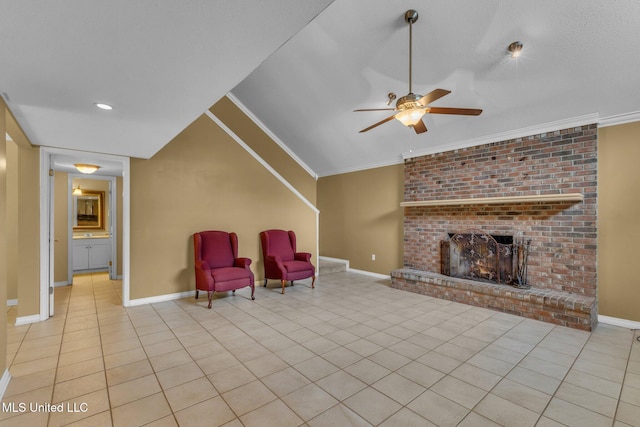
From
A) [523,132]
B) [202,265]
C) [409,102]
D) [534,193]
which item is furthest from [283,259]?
[523,132]

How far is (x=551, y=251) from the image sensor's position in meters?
3.93

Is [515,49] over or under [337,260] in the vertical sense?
over

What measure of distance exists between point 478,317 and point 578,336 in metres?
0.97

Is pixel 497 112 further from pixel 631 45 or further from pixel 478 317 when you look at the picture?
pixel 478 317

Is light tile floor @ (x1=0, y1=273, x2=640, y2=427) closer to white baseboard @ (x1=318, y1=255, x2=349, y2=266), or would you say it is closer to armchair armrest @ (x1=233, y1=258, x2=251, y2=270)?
armchair armrest @ (x1=233, y1=258, x2=251, y2=270)

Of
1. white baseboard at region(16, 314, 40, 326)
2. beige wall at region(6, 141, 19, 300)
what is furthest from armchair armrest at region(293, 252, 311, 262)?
beige wall at region(6, 141, 19, 300)

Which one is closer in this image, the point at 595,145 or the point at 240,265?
the point at 595,145

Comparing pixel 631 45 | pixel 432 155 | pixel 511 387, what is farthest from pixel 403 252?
pixel 631 45

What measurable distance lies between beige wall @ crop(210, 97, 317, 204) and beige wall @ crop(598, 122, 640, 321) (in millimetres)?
5095

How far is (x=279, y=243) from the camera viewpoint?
542 cm

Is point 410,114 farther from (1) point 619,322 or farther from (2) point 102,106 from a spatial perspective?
(1) point 619,322

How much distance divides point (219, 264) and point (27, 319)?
89.6 inches

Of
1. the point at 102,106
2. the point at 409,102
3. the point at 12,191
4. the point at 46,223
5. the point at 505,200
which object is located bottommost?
the point at 46,223

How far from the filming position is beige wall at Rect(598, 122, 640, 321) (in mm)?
3436
